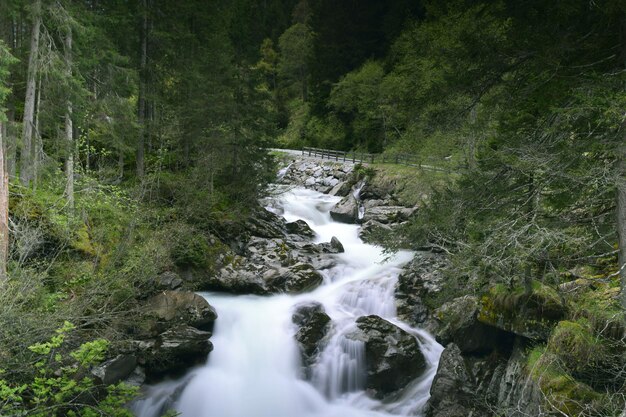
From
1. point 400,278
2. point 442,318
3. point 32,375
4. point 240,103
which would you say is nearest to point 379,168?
point 240,103

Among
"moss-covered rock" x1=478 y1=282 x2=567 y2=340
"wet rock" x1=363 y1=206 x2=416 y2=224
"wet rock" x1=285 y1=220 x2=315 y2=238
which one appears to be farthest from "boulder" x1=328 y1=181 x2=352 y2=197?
"moss-covered rock" x1=478 y1=282 x2=567 y2=340

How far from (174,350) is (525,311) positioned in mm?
A: 8398

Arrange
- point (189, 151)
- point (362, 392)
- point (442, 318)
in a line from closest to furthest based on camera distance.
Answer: point (362, 392) → point (442, 318) → point (189, 151)

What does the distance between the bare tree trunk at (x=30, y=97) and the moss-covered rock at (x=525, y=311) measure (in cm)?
1283

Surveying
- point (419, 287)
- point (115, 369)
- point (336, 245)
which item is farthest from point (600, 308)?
point (336, 245)

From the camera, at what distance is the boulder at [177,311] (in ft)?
36.4

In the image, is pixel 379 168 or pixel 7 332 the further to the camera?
pixel 379 168

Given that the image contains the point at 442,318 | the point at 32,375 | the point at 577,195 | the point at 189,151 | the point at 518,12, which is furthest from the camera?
the point at 189,151

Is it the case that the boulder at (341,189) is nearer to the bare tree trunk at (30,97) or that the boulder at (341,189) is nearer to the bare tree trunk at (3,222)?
the bare tree trunk at (30,97)

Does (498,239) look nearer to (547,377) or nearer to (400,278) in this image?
(547,377)

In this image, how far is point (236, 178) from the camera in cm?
1831

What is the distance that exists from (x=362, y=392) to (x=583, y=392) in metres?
5.65

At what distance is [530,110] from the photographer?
7.76 m

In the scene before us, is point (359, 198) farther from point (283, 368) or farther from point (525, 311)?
point (525, 311)
